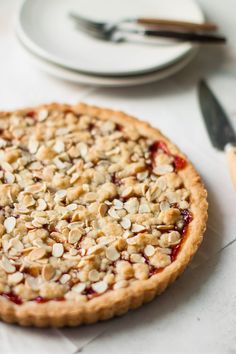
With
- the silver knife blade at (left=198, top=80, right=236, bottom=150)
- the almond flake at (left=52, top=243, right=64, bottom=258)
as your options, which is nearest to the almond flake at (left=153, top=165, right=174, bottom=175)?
the silver knife blade at (left=198, top=80, right=236, bottom=150)

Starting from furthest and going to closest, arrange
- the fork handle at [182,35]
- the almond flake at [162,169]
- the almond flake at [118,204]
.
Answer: the fork handle at [182,35] → the almond flake at [162,169] → the almond flake at [118,204]

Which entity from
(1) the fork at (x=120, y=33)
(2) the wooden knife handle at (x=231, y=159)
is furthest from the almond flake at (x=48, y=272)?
(1) the fork at (x=120, y=33)

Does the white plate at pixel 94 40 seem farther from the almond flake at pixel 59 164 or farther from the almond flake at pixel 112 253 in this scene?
the almond flake at pixel 112 253

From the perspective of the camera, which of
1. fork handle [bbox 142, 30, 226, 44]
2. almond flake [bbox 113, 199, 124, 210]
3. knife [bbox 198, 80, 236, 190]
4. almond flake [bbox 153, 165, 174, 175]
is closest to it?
almond flake [bbox 113, 199, 124, 210]

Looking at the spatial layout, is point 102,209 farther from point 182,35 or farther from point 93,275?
point 182,35

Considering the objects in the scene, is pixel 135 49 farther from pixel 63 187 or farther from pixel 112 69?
pixel 63 187

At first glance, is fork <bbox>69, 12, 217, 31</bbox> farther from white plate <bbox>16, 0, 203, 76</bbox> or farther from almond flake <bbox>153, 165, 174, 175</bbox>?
almond flake <bbox>153, 165, 174, 175</bbox>
